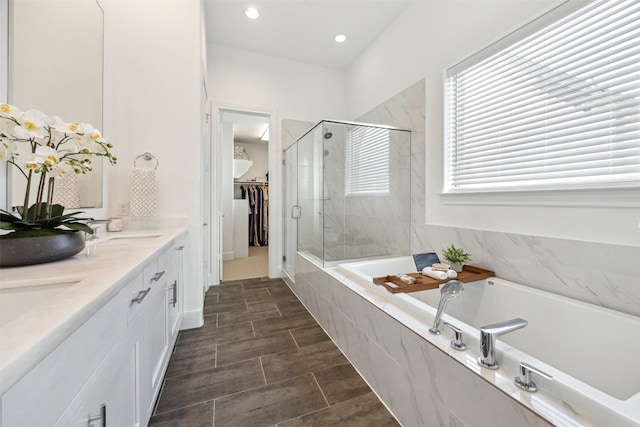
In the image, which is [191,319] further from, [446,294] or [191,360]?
[446,294]

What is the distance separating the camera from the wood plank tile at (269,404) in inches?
49.4

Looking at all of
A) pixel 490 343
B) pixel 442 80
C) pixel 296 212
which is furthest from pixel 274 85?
pixel 490 343

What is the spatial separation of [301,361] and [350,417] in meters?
0.52

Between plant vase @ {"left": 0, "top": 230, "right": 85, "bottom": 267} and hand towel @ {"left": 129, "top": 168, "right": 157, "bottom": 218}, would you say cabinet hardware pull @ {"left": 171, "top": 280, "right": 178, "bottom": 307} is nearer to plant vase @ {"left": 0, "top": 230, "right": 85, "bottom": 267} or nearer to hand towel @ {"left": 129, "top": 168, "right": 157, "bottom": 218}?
hand towel @ {"left": 129, "top": 168, "right": 157, "bottom": 218}

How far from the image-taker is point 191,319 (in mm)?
2166

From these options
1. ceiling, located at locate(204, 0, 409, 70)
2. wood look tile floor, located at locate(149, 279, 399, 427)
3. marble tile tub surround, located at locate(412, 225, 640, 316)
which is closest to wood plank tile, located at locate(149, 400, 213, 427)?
wood look tile floor, located at locate(149, 279, 399, 427)

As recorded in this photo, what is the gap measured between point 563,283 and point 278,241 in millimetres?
2833

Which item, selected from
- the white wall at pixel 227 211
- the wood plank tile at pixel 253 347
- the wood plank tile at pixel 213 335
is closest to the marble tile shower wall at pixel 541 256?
the wood plank tile at pixel 253 347

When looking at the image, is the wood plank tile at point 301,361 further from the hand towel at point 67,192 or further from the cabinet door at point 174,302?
the hand towel at point 67,192

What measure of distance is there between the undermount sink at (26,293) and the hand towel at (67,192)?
0.89 meters

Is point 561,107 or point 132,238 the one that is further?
point 132,238

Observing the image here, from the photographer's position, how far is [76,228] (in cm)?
101

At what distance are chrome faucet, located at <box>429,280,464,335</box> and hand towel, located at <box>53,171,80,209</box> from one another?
6.60 ft

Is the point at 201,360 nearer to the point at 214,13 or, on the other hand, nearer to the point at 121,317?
the point at 121,317
